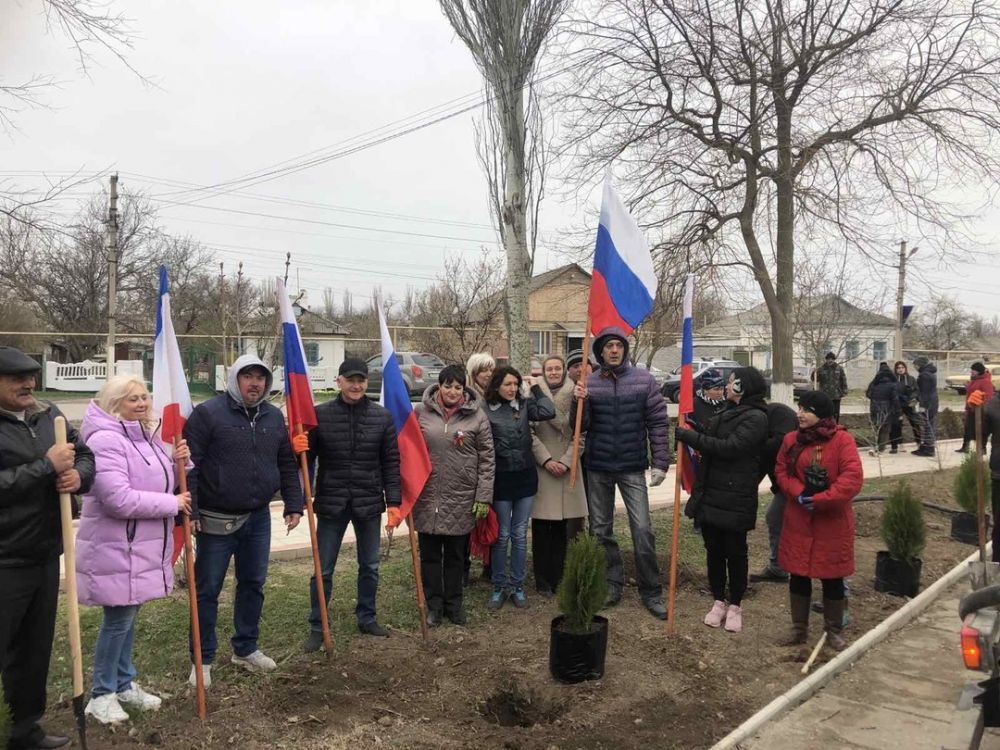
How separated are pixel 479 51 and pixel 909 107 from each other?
6512 millimetres

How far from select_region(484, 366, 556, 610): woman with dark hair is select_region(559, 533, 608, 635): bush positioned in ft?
3.67

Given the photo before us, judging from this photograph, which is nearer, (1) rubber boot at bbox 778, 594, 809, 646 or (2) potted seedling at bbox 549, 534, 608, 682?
(2) potted seedling at bbox 549, 534, 608, 682

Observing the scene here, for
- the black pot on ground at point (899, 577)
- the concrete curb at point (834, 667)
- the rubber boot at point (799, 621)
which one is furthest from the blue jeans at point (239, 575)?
the black pot on ground at point (899, 577)

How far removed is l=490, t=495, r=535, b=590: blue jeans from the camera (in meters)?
5.39

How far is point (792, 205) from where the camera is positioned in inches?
468

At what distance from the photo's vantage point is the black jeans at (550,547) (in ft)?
18.8

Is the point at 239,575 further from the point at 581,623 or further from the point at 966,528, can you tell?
the point at 966,528

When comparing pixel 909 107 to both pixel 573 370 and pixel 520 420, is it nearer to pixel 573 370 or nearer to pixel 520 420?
pixel 573 370

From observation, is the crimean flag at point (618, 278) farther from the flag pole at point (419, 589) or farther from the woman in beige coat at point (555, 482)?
the flag pole at point (419, 589)

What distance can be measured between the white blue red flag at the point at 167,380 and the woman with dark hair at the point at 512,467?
2.10 metres

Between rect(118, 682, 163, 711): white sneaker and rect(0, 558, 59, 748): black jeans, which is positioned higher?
rect(0, 558, 59, 748): black jeans

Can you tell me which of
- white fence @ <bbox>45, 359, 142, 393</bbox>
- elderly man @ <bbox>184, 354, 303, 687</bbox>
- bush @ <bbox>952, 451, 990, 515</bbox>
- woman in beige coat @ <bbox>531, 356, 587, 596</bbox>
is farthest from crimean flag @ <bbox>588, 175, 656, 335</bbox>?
white fence @ <bbox>45, 359, 142, 393</bbox>

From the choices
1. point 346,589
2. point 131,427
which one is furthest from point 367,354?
point 131,427

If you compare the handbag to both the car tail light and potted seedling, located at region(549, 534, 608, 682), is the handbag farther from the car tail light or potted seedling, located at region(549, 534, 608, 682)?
the car tail light
